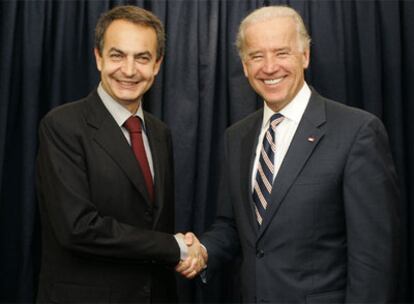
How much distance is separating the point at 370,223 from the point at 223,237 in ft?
2.34

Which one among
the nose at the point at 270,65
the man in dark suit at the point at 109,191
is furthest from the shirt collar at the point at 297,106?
the man in dark suit at the point at 109,191

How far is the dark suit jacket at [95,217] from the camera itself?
187 centimetres

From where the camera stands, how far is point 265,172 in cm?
188

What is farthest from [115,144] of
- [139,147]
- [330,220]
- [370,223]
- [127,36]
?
[370,223]

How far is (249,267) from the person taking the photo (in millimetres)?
1871

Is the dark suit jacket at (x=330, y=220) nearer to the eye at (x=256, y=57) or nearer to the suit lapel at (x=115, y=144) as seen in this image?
the eye at (x=256, y=57)

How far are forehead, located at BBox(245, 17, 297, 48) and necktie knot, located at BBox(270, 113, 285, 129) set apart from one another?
0.83 ft

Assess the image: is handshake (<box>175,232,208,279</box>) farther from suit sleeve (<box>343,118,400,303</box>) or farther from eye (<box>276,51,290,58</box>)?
eye (<box>276,51,290,58</box>)

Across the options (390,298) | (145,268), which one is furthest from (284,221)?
(145,268)

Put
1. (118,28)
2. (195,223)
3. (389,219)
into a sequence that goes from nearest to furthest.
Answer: (389,219) → (118,28) → (195,223)

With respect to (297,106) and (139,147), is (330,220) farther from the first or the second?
(139,147)

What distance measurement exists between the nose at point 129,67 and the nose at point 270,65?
1.65 feet

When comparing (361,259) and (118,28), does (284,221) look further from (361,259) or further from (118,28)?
(118,28)

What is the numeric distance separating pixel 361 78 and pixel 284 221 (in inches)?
51.7
